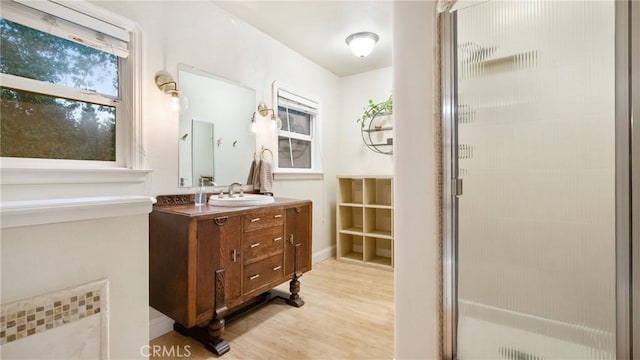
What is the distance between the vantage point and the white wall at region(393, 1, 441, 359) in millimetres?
1309

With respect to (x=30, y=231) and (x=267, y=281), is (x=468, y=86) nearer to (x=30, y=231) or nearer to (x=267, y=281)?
(x=30, y=231)

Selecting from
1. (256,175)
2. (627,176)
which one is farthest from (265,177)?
(627,176)

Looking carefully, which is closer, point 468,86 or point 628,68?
point 628,68

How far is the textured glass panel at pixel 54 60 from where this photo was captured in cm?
138

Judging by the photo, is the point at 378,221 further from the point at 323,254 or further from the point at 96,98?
the point at 96,98

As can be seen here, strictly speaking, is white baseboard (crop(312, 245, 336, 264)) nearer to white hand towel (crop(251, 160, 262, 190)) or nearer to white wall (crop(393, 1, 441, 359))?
white hand towel (crop(251, 160, 262, 190))

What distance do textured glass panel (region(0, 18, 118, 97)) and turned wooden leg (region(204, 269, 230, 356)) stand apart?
1356 mm

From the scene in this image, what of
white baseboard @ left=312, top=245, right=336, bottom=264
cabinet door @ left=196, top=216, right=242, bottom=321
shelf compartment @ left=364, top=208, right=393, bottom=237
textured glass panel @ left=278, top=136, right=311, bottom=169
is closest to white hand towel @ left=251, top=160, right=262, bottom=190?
textured glass panel @ left=278, top=136, right=311, bottom=169

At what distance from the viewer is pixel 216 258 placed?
1663 millimetres

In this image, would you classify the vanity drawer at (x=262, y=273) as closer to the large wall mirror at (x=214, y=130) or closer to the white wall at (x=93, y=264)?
the large wall mirror at (x=214, y=130)

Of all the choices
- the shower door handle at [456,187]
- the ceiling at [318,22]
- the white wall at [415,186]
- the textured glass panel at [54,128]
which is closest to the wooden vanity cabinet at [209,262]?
the textured glass panel at [54,128]

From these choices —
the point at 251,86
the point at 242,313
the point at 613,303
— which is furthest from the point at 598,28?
the point at 242,313

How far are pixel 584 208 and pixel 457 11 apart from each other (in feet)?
3.21

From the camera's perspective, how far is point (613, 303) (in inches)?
38.8
